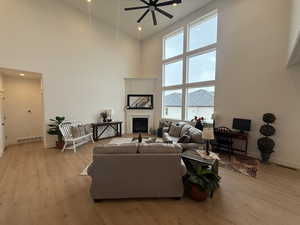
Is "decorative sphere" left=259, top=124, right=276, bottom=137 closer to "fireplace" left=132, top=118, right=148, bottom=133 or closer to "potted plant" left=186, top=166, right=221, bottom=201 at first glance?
"potted plant" left=186, top=166, right=221, bottom=201

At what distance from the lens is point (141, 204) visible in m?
2.20

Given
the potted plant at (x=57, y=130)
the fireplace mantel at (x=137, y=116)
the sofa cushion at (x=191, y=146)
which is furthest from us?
the fireplace mantel at (x=137, y=116)

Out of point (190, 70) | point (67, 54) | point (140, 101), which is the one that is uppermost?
point (67, 54)

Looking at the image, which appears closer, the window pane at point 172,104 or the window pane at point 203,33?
the window pane at point 203,33

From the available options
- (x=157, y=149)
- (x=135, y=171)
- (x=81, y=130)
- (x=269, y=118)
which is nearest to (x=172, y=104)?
(x=269, y=118)

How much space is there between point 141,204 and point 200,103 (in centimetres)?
450

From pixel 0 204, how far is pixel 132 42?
771 cm

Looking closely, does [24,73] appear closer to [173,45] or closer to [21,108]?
[21,108]

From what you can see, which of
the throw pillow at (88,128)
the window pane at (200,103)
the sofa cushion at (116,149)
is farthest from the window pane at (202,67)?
the throw pillow at (88,128)

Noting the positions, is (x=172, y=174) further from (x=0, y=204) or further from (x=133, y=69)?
(x=133, y=69)

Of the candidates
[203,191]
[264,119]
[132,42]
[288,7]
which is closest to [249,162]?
[264,119]

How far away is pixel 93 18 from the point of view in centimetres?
605

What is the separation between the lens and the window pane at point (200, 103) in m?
5.37

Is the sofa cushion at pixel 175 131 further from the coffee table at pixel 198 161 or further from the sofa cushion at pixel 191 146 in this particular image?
the coffee table at pixel 198 161
